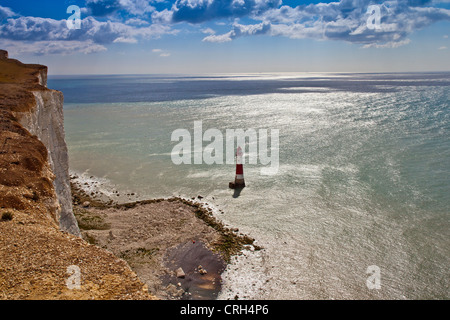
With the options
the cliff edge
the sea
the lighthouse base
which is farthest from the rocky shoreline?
the cliff edge

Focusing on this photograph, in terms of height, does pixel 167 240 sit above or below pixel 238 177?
below

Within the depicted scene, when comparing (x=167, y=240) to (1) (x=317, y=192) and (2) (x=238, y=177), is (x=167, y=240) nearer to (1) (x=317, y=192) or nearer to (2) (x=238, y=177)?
(2) (x=238, y=177)

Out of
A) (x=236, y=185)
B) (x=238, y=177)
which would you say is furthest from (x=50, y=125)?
(x=236, y=185)

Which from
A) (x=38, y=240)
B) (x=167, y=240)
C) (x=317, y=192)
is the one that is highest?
(x=38, y=240)

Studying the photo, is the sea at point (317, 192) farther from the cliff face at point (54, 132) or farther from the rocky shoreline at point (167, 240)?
the cliff face at point (54, 132)

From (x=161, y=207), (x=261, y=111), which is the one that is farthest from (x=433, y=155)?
(x=261, y=111)

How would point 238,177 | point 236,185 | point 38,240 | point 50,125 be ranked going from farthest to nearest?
point 236,185 < point 238,177 < point 50,125 < point 38,240
